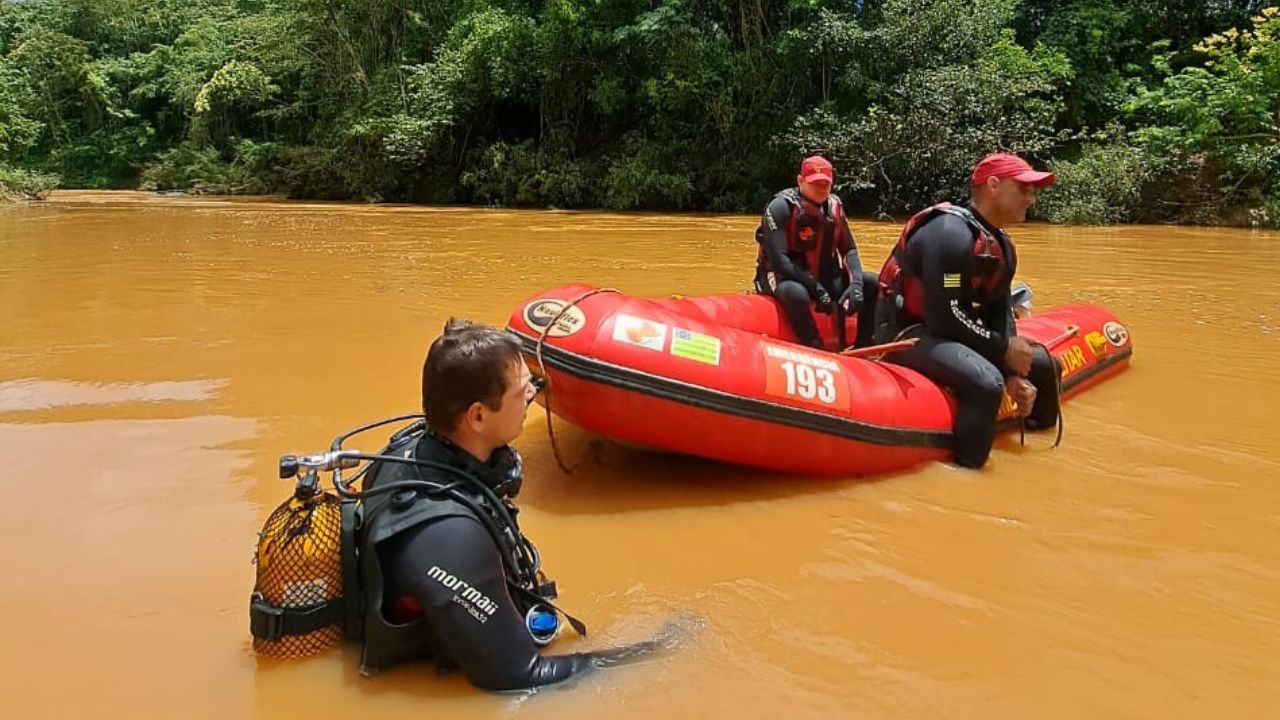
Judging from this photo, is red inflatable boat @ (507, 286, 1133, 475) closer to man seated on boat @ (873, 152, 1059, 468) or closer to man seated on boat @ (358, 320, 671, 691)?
man seated on boat @ (873, 152, 1059, 468)

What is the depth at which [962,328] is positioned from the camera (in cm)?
357

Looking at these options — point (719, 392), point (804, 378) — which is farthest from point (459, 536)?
point (804, 378)

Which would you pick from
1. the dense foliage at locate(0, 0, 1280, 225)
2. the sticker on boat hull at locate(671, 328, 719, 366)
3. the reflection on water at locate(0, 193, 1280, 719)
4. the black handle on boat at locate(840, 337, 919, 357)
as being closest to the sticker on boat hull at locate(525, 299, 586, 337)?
the sticker on boat hull at locate(671, 328, 719, 366)

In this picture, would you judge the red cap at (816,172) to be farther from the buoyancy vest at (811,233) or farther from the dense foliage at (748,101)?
the dense foliage at (748,101)

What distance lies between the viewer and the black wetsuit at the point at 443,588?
1.72 metres

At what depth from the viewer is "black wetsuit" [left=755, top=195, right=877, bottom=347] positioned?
468cm

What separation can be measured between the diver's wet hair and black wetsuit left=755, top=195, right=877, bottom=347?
2.98 m

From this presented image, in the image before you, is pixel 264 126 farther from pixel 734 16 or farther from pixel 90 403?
pixel 90 403

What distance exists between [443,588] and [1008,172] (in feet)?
8.86

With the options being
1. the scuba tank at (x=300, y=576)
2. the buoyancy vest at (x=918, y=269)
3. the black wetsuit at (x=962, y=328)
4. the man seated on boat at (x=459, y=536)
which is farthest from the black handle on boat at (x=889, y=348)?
the scuba tank at (x=300, y=576)

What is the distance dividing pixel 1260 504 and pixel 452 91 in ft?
64.4

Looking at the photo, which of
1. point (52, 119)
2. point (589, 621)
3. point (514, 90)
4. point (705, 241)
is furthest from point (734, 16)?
point (52, 119)

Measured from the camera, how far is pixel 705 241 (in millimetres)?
11828

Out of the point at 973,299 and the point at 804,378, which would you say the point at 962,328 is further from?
the point at 804,378
